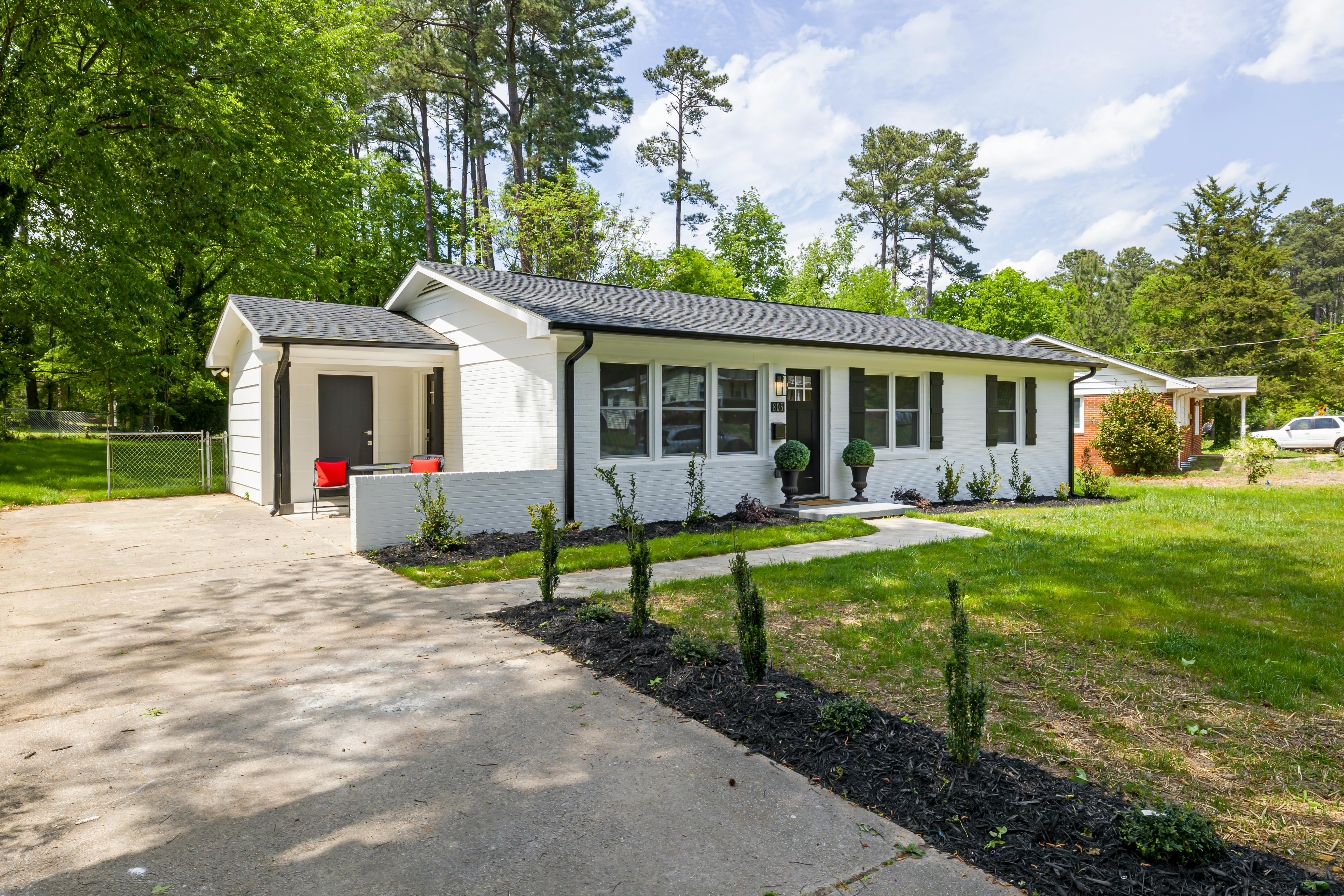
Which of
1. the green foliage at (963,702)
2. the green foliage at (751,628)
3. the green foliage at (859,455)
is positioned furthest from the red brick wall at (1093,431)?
the green foliage at (963,702)

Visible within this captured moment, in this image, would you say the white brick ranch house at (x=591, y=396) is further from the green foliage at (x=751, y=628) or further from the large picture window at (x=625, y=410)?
the green foliage at (x=751, y=628)

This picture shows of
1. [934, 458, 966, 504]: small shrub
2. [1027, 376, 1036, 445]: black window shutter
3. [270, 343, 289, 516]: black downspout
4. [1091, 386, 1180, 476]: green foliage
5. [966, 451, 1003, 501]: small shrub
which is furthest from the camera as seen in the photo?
[1091, 386, 1180, 476]: green foliage

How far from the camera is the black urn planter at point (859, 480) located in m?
11.8

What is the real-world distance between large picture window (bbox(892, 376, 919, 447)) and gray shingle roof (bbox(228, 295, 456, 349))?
26.1 ft

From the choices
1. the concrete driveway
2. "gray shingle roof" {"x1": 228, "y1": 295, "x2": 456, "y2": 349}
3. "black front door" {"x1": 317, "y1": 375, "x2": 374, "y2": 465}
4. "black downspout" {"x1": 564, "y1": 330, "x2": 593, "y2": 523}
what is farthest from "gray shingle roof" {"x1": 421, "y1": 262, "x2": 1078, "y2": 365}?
the concrete driveway

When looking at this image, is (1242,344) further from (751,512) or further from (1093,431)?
(751,512)

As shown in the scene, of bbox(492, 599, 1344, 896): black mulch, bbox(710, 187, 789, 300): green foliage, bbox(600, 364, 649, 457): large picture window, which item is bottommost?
bbox(492, 599, 1344, 896): black mulch

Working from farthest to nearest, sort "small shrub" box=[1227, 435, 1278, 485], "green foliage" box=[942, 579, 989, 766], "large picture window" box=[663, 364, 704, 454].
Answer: "small shrub" box=[1227, 435, 1278, 485], "large picture window" box=[663, 364, 704, 454], "green foliage" box=[942, 579, 989, 766]

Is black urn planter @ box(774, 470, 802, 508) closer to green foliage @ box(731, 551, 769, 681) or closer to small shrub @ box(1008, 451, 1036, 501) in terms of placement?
small shrub @ box(1008, 451, 1036, 501)

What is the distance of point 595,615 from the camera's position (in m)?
5.25

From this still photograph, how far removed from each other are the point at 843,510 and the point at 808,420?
1.81 meters

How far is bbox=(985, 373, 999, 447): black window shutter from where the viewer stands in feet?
46.1

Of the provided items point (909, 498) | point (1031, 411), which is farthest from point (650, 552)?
point (1031, 411)

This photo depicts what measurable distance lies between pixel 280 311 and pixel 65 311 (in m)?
6.28
